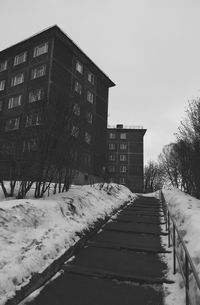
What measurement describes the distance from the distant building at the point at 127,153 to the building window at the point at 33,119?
4875 centimetres

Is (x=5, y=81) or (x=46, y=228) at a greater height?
(x=5, y=81)

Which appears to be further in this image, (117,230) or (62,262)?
(117,230)

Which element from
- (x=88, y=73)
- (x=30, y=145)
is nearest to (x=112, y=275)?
(x=30, y=145)

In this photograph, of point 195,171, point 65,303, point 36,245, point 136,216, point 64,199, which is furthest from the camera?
point 195,171

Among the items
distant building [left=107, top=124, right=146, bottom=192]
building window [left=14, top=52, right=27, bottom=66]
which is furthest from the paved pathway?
distant building [left=107, top=124, right=146, bottom=192]

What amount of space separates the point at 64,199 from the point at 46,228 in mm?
2418

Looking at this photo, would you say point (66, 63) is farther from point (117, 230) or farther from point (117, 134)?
point (117, 134)

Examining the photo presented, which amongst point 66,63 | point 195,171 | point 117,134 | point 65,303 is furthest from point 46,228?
point 117,134

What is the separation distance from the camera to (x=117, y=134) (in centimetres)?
6191

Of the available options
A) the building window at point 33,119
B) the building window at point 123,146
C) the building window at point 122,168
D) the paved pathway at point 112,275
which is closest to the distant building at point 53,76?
the building window at point 33,119

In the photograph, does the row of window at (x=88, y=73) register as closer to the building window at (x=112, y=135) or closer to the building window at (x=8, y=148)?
the building window at (x=8, y=148)

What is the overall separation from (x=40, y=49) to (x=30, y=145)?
2488 cm

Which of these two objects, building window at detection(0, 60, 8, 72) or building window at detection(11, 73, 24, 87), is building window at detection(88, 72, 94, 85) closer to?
building window at detection(11, 73, 24, 87)

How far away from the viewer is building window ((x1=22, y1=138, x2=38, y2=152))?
29.7 feet
